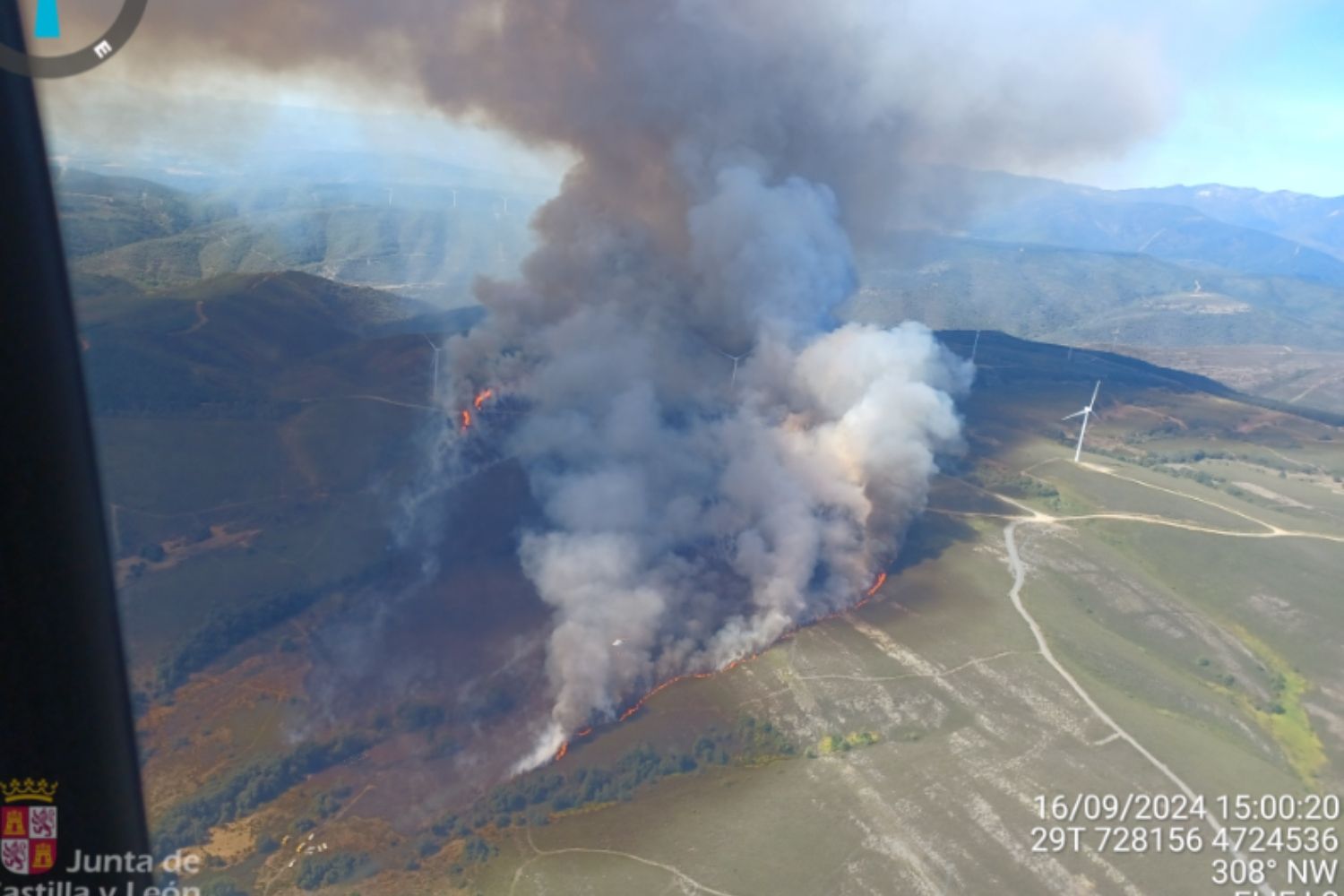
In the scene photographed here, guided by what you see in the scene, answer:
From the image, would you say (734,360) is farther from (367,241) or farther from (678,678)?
(367,241)

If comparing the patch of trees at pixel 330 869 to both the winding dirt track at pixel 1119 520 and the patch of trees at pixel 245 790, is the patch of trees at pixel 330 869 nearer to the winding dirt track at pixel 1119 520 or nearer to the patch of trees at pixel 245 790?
the patch of trees at pixel 245 790

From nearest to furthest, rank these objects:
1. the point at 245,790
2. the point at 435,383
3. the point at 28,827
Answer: the point at 28,827 < the point at 245,790 < the point at 435,383

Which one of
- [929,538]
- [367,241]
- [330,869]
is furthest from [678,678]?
[367,241]

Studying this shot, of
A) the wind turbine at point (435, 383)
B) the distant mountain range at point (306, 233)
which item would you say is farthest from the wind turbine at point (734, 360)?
the distant mountain range at point (306, 233)

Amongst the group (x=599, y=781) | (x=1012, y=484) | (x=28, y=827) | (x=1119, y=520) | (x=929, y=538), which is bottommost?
(x=1119, y=520)

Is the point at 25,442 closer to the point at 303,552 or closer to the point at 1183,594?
the point at 303,552
